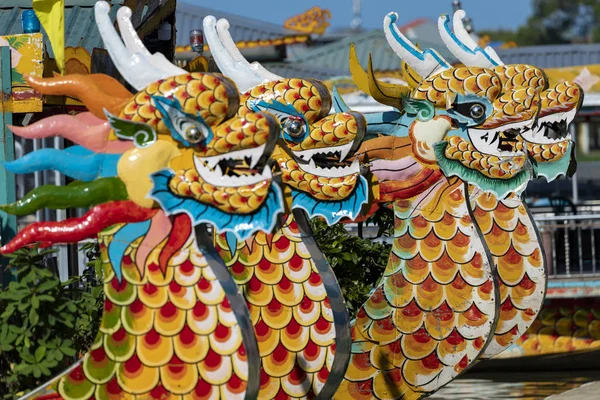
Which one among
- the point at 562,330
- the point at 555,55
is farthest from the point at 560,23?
the point at 562,330

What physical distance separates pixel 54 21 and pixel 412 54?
2.26 m

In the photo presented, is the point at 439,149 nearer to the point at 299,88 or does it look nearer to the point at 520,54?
the point at 299,88

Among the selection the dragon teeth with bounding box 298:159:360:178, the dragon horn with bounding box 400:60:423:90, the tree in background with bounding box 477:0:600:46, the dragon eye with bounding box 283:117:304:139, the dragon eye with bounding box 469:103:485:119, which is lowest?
the tree in background with bounding box 477:0:600:46

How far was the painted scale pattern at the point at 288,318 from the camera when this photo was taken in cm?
578

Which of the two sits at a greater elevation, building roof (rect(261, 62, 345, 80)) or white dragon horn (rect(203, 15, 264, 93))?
white dragon horn (rect(203, 15, 264, 93))

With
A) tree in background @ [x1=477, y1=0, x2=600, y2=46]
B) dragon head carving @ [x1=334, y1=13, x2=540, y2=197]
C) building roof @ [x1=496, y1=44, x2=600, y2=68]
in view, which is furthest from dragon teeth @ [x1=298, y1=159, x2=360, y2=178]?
tree in background @ [x1=477, y1=0, x2=600, y2=46]

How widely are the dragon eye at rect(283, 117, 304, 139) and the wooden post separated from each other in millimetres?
1324

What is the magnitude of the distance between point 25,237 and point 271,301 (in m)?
1.37

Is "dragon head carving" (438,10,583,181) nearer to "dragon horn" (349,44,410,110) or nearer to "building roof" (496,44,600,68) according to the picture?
"dragon horn" (349,44,410,110)

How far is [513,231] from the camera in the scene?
24.2 ft

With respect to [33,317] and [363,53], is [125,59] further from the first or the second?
[363,53]

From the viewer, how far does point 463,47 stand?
7.64 metres

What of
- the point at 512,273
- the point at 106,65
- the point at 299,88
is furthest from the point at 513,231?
the point at 106,65

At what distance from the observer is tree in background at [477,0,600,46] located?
226ft
